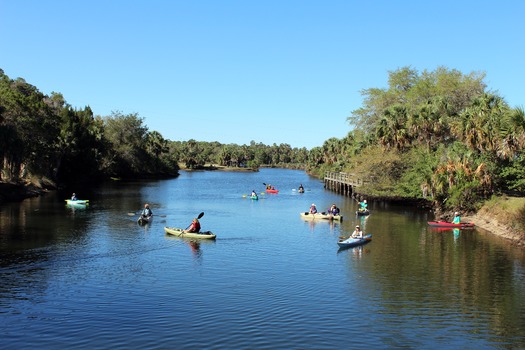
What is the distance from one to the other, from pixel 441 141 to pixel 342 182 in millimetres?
32127

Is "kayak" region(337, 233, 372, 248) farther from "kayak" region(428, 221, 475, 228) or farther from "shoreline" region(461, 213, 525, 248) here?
"kayak" region(428, 221, 475, 228)

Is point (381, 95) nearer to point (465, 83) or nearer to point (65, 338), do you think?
point (465, 83)

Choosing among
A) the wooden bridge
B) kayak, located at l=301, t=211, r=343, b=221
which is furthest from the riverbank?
the wooden bridge

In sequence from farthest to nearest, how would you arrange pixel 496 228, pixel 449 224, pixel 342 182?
pixel 342 182 < pixel 449 224 < pixel 496 228

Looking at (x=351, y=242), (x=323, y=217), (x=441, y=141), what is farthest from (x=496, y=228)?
(x=441, y=141)

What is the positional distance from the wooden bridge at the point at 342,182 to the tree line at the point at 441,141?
5.30 m

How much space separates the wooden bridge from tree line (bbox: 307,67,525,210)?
17.4 ft

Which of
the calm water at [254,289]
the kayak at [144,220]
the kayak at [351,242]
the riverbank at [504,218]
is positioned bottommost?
the calm water at [254,289]

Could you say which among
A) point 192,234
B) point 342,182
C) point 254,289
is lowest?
point 254,289

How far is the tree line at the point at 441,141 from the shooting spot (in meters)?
45.0

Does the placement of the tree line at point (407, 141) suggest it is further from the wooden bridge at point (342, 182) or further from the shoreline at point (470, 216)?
the wooden bridge at point (342, 182)

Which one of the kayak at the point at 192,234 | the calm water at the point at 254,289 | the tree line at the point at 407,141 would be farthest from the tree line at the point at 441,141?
the kayak at the point at 192,234

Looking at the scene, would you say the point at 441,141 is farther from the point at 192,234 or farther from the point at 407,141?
the point at 192,234

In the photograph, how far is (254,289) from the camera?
78.3 ft
